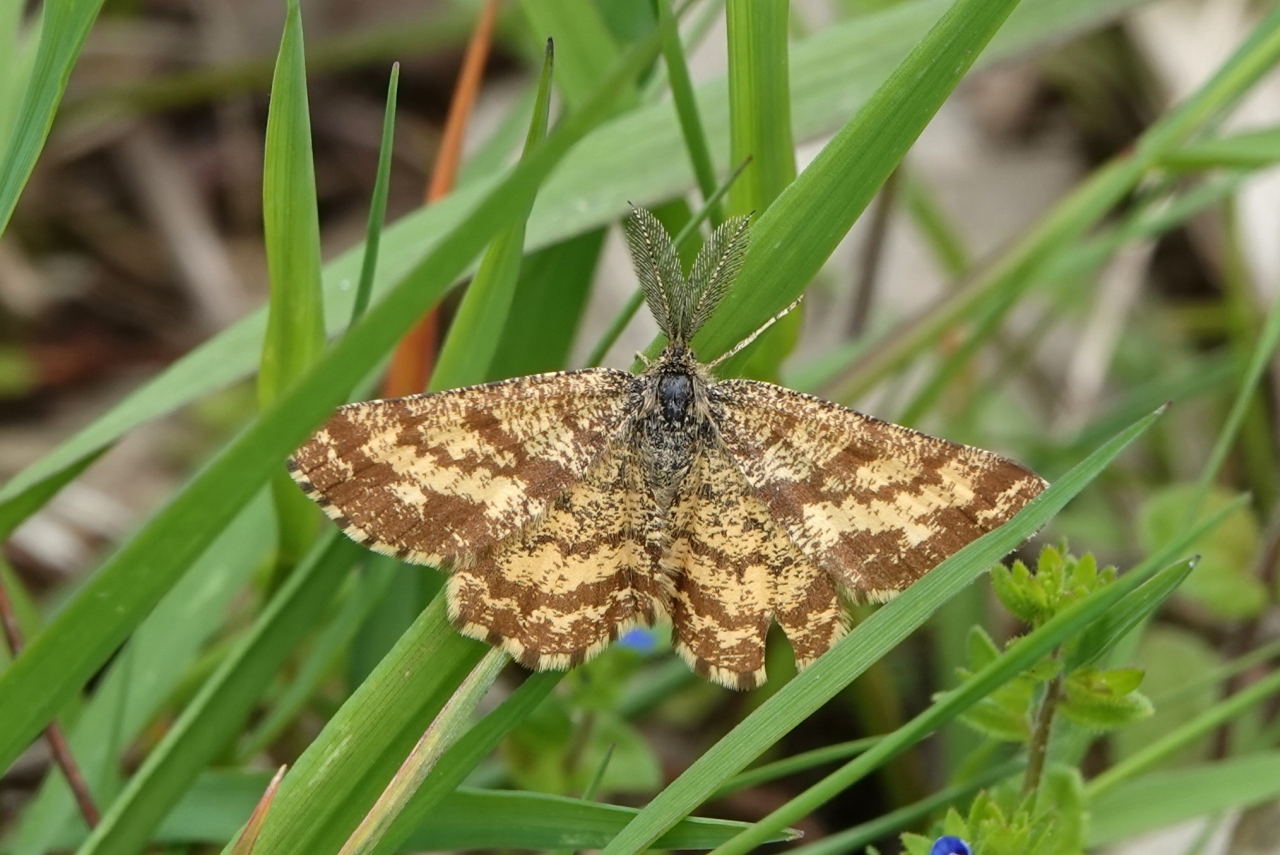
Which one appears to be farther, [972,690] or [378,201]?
[378,201]

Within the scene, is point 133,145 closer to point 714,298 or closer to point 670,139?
point 670,139

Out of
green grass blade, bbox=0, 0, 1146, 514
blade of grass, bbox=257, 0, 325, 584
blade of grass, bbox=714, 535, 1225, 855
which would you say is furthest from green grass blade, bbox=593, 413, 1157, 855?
green grass blade, bbox=0, 0, 1146, 514

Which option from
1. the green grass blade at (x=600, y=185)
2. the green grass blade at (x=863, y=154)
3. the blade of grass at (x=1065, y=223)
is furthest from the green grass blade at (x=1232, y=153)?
the green grass blade at (x=863, y=154)

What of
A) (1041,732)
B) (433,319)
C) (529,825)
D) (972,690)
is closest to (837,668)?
(972,690)

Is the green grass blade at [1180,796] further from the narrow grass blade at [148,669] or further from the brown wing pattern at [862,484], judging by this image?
the narrow grass blade at [148,669]

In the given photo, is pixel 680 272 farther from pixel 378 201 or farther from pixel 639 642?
pixel 639 642

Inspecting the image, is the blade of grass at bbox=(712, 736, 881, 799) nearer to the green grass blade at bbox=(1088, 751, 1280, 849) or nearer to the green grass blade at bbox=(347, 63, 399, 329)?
the green grass blade at bbox=(1088, 751, 1280, 849)
